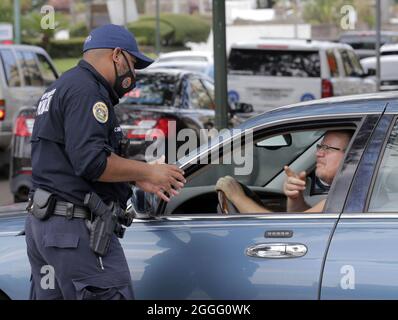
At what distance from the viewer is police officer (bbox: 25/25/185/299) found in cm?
365

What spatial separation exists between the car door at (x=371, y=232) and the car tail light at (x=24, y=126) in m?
6.32

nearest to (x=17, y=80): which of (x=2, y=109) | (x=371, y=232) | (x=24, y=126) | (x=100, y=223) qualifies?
(x=2, y=109)

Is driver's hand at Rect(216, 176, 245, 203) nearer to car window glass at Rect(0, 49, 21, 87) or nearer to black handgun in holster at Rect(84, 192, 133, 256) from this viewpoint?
black handgun in holster at Rect(84, 192, 133, 256)

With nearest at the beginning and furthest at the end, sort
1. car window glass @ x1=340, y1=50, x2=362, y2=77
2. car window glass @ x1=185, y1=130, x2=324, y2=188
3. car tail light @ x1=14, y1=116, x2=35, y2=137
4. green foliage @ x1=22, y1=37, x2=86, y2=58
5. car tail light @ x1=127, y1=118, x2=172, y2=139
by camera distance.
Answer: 1. car window glass @ x1=185, y1=130, x2=324, y2=188
2. car tail light @ x1=14, y1=116, x2=35, y2=137
3. car tail light @ x1=127, y1=118, x2=172, y2=139
4. car window glass @ x1=340, y1=50, x2=362, y2=77
5. green foliage @ x1=22, y1=37, x2=86, y2=58

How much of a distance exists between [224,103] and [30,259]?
4.47 m

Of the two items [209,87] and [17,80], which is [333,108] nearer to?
[209,87]

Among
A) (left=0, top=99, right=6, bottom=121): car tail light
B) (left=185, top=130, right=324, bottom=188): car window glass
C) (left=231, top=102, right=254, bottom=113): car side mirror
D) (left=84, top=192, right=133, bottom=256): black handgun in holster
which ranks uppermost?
(left=84, top=192, right=133, bottom=256): black handgun in holster

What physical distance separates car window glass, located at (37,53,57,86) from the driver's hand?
10940mm

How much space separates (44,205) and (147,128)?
6.72 meters

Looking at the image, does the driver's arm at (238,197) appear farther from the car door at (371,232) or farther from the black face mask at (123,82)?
the black face mask at (123,82)

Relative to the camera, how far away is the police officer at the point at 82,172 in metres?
3.65

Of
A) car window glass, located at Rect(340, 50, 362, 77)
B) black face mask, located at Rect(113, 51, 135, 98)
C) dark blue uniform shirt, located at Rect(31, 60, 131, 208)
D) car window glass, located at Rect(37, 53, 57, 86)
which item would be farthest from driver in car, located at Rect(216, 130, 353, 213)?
car window glass, located at Rect(340, 50, 362, 77)
